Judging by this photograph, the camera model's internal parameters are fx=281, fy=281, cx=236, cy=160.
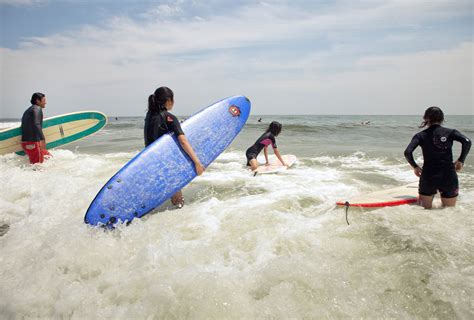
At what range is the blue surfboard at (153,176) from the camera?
325 centimetres

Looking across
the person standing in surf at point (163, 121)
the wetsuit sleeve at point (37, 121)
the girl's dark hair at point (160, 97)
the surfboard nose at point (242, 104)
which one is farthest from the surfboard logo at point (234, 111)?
the wetsuit sleeve at point (37, 121)

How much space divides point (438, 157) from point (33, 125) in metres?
7.89

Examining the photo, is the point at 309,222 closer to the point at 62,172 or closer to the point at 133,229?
the point at 133,229

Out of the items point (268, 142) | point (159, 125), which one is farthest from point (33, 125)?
point (268, 142)

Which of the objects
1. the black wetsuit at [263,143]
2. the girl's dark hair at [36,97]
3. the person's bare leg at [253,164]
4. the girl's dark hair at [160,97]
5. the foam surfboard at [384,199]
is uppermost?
the girl's dark hair at [36,97]

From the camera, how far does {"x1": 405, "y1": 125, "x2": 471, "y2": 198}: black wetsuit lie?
138 inches

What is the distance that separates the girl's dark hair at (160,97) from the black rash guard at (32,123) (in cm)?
458

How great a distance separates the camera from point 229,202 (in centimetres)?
444

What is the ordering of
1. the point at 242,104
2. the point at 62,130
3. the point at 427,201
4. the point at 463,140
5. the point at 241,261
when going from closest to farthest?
the point at 241,261 < the point at 463,140 < the point at 427,201 < the point at 242,104 < the point at 62,130

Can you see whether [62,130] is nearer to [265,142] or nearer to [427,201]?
[265,142]

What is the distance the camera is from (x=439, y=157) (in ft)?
11.7

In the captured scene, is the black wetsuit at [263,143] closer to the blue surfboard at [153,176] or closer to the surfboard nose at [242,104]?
the surfboard nose at [242,104]

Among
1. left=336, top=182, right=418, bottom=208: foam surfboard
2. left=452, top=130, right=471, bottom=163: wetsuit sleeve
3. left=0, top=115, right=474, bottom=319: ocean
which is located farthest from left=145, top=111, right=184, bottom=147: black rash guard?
left=452, top=130, right=471, bottom=163: wetsuit sleeve

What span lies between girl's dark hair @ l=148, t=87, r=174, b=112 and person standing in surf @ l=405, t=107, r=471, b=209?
3159 millimetres
